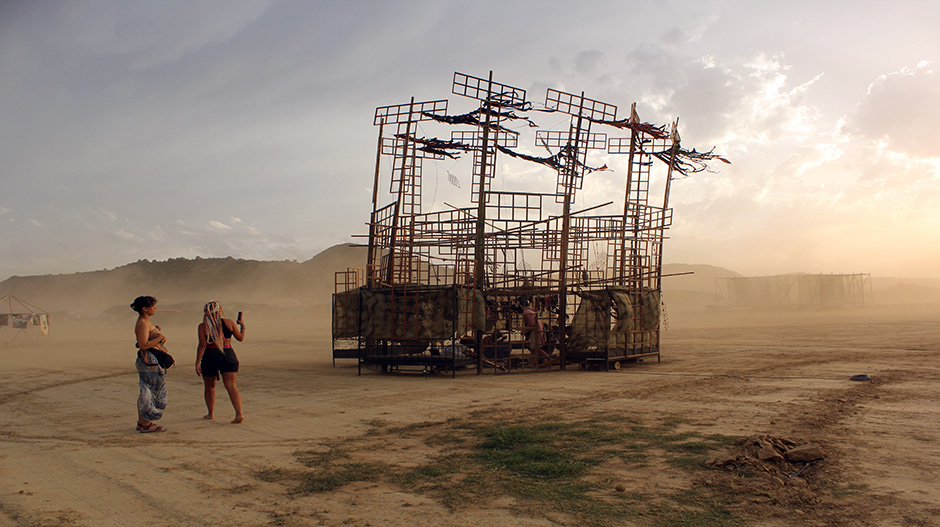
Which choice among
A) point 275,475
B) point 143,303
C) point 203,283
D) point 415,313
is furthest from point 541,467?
point 203,283

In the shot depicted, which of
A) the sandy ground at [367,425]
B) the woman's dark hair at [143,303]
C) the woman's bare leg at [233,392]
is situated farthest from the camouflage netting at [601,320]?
the woman's dark hair at [143,303]

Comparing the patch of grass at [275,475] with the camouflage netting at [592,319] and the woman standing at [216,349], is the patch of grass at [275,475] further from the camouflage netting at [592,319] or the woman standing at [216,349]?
the camouflage netting at [592,319]

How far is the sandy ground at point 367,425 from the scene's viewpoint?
17.7 ft

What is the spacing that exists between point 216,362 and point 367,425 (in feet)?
8.41

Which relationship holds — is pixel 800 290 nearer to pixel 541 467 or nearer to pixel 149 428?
pixel 541 467

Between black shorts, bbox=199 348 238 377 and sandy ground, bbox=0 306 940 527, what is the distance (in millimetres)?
891

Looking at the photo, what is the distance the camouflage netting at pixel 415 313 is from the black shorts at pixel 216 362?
24.5 ft

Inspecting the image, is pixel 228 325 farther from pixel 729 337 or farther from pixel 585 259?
pixel 729 337

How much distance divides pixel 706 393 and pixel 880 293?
111622mm

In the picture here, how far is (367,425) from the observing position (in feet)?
31.6

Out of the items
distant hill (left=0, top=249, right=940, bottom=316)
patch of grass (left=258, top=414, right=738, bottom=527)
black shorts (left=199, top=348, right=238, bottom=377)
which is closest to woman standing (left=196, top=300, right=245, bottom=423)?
black shorts (left=199, top=348, right=238, bottom=377)

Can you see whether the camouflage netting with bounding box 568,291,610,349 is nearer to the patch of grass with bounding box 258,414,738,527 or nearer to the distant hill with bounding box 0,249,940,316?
the patch of grass with bounding box 258,414,738,527

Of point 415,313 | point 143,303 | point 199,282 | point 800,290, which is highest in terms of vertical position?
point 199,282

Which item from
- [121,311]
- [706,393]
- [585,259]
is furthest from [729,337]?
[121,311]
